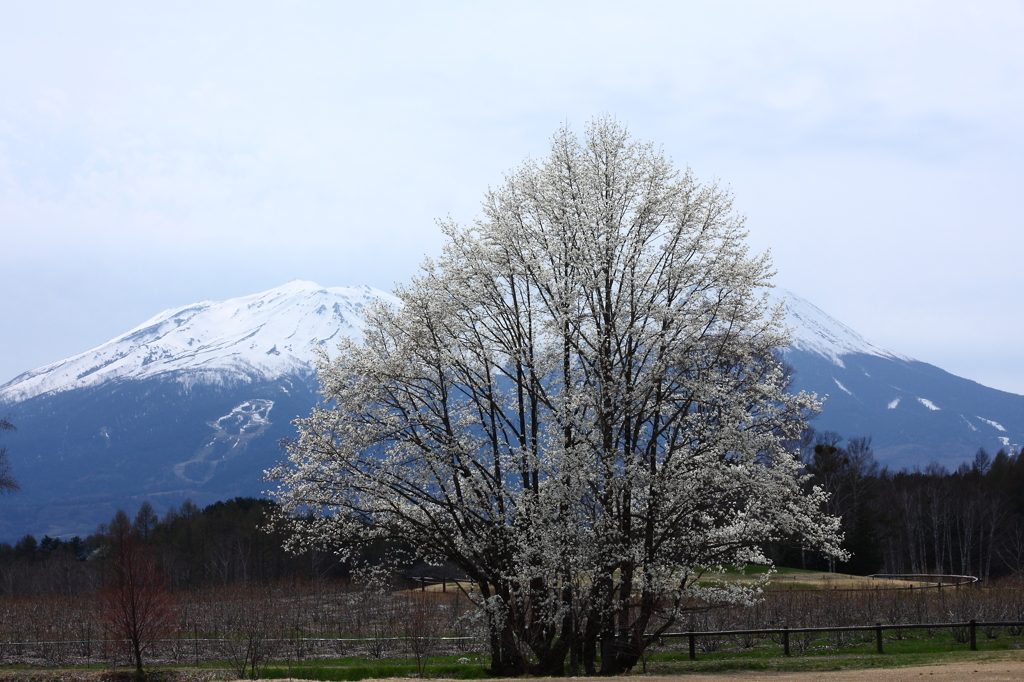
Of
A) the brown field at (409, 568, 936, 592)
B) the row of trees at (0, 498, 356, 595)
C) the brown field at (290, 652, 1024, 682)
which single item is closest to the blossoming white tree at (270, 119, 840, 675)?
the brown field at (290, 652, 1024, 682)

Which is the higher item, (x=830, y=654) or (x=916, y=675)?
(x=916, y=675)

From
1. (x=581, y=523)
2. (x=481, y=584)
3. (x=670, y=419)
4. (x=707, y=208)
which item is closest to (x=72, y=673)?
(x=481, y=584)

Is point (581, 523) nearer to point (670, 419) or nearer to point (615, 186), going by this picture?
point (670, 419)

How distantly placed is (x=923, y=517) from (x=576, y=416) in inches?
2596

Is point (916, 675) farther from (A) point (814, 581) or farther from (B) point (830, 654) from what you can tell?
(A) point (814, 581)

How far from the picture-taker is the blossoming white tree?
21578 millimetres

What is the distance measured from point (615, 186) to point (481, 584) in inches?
460

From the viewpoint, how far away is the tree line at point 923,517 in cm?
6002

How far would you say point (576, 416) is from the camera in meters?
21.9

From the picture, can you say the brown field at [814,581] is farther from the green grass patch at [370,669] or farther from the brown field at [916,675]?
the brown field at [916,675]

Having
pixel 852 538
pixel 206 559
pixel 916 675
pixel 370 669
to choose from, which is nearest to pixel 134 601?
pixel 370 669

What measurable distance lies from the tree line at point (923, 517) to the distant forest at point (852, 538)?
4.4 inches

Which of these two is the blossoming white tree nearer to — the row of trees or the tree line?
the tree line

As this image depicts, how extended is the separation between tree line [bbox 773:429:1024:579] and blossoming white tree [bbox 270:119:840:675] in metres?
36.9
